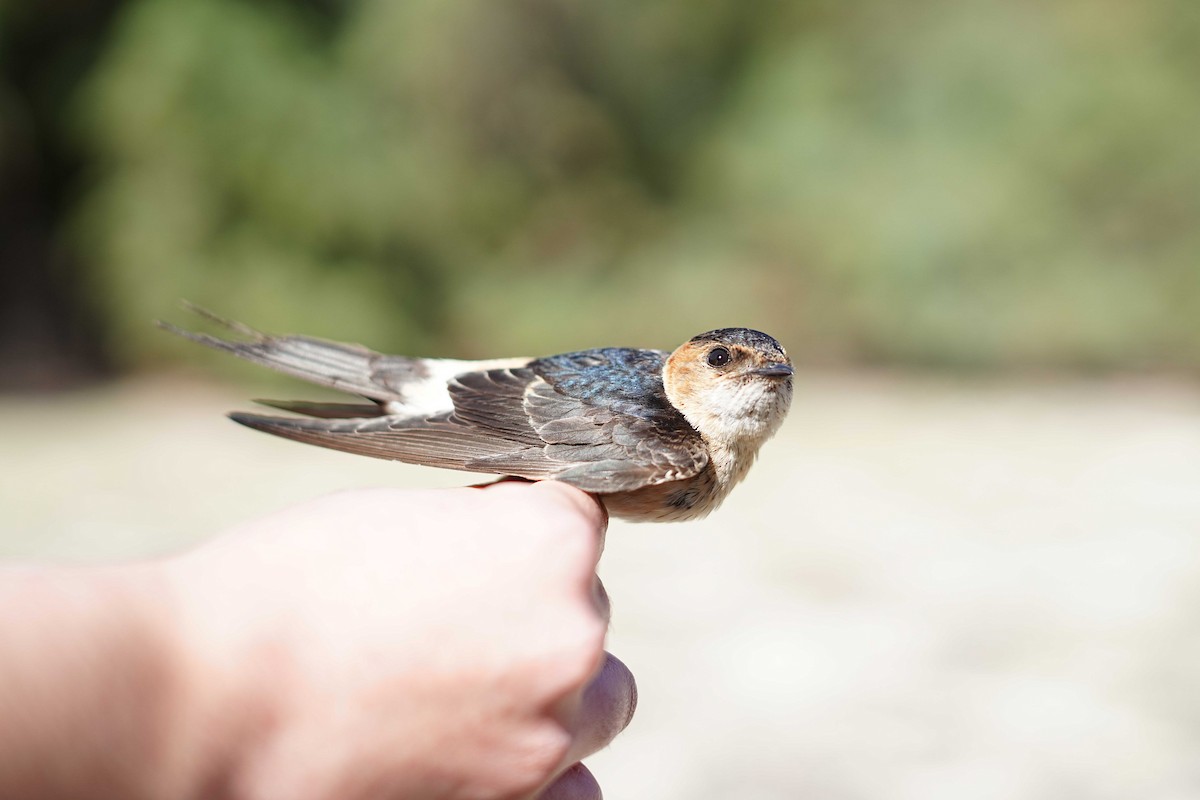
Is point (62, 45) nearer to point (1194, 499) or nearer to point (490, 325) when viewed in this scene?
point (490, 325)

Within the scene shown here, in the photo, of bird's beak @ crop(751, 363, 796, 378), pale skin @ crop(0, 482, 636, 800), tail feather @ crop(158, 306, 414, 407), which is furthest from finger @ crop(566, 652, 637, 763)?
tail feather @ crop(158, 306, 414, 407)

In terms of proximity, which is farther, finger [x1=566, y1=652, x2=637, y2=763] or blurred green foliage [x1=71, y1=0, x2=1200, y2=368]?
blurred green foliage [x1=71, y1=0, x2=1200, y2=368]

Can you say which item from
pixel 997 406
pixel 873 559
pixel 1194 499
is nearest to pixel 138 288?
pixel 873 559

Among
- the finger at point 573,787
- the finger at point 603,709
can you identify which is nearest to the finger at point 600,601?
the finger at point 603,709

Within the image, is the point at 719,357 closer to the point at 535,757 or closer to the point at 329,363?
the point at 329,363

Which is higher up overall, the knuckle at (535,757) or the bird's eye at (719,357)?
the bird's eye at (719,357)

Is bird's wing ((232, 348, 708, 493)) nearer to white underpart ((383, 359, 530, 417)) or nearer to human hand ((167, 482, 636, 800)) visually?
white underpart ((383, 359, 530, 417))

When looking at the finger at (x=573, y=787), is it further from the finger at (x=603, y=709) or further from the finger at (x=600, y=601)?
the finger at (x=600, y=601)
